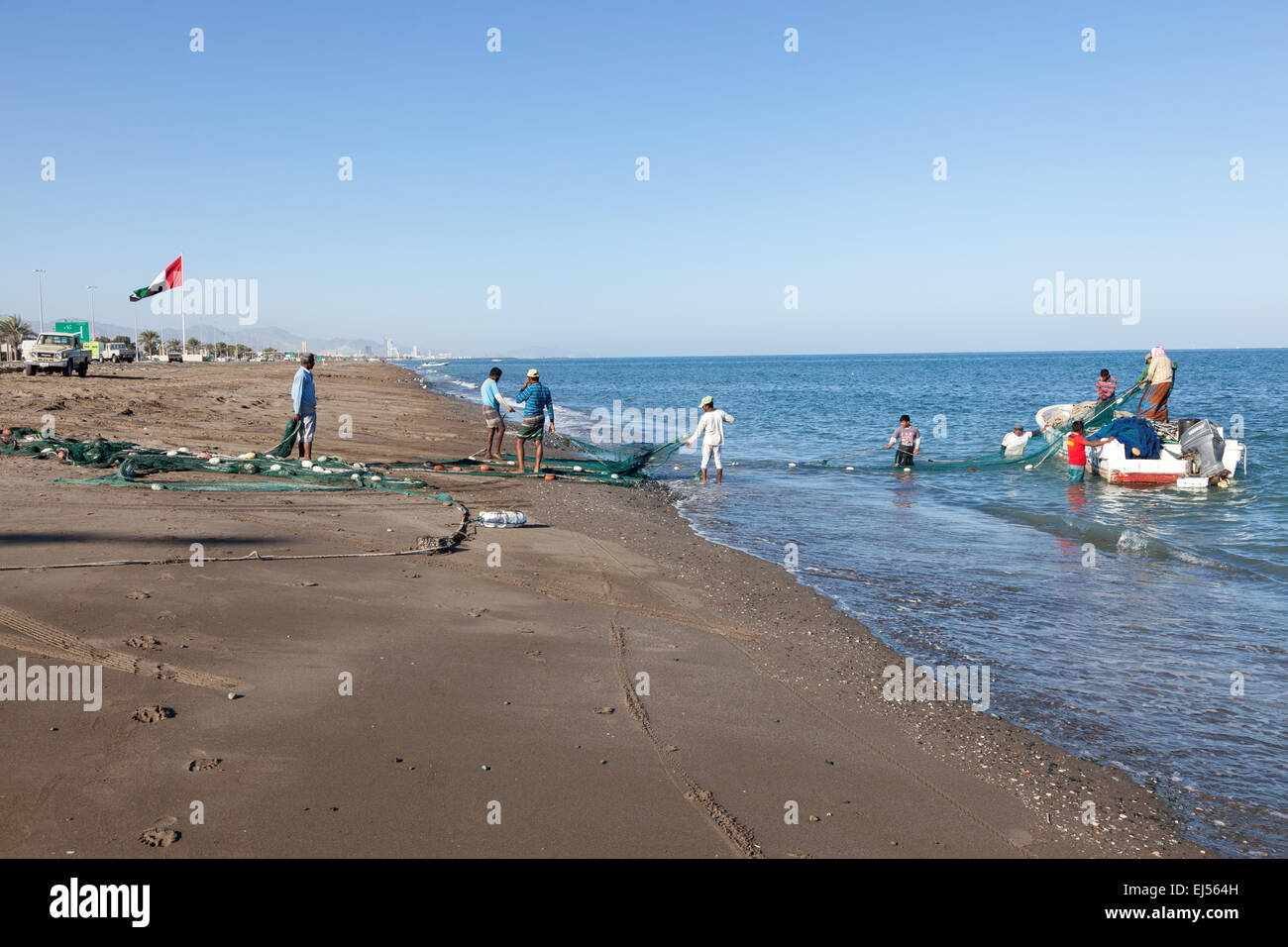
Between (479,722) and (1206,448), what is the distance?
19408mm

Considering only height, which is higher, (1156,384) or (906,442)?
(1156,384)

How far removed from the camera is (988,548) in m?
11.8

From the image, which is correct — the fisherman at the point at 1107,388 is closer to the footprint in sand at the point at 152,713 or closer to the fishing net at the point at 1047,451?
the fishing net at the point at 1047,451

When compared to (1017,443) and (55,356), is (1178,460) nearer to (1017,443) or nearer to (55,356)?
(1017,443)

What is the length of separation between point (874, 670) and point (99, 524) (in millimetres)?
8141

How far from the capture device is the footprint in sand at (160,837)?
3.54 m

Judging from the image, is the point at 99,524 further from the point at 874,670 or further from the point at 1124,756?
the point at 1124,756

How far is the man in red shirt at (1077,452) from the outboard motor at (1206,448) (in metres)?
1.77

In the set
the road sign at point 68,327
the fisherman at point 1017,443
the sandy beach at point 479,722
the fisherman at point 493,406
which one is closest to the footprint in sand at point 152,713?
the sandy beach at point 479,722

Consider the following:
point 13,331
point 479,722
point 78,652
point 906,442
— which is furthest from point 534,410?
point 13,331

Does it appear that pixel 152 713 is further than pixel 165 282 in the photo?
No

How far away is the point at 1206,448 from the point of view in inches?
734
